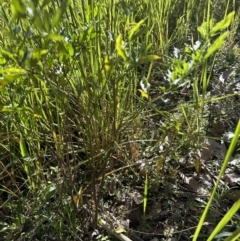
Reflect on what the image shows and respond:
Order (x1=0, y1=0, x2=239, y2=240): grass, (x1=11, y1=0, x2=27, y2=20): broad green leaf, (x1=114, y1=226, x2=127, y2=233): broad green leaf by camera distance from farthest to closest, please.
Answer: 1. (x1=114, y1=226, x2=127, y2=233): broad green leaf
2. (x1=0, y1=0, x2=239, y2=240): grass
3. (x1=11, y1=0, x2=27, y2=20): broad green leaf

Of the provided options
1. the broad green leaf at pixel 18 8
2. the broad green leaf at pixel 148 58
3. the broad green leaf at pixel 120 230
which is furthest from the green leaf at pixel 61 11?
the broad green leaf at pixel 120 230

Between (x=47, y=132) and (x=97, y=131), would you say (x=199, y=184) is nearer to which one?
(x=97, y=131)

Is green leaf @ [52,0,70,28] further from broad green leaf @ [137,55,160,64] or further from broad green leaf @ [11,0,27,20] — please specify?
broad green leaf @ [137,55,160,64]

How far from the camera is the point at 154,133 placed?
3.95ft

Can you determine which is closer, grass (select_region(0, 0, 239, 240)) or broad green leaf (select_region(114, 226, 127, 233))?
grass (select_region(0, 0, 239, 240))

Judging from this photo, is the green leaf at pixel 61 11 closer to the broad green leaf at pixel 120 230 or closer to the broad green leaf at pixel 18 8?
the broad green leaf at pixel 18 8

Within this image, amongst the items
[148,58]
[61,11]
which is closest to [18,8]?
[61,11]

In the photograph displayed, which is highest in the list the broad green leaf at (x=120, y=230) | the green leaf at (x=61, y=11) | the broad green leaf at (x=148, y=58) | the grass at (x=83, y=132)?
the green leaf at (x=61, y=11)

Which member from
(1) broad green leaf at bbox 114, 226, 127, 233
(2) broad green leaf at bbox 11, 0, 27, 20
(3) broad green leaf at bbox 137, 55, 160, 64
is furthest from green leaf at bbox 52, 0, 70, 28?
(1) broad green leaf at bbox 114, 226, 127, 233

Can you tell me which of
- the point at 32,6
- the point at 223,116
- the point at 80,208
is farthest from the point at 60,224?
the point at 223,116

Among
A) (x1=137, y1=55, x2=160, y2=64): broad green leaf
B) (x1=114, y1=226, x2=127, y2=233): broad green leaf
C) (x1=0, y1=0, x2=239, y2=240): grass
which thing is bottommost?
(x1=114, y1=226, x2=127, y2=233): broad green leaf

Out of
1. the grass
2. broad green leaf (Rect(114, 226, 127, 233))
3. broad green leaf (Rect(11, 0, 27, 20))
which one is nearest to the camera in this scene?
broad green leaf (Rect(11, 0, 27, 20))

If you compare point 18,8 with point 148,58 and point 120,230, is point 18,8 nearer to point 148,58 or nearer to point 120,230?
point 148,58

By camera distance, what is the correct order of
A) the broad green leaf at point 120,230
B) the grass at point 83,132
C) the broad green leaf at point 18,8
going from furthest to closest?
the broad green leaf at point 120,230, the grass at point 83,132, the broad green leaf at point 18,8
